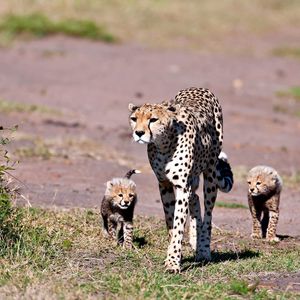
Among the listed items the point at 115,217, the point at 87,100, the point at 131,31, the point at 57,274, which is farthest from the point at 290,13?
A: the point at 57,274

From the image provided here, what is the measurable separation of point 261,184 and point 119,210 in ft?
5.71

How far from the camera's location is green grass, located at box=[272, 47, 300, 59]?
2586cm

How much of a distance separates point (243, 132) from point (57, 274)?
1041 centimetres

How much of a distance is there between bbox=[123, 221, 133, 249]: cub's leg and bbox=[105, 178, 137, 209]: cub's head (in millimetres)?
162

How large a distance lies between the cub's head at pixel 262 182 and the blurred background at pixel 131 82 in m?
0.54

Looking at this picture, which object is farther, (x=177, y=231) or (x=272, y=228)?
(x=272, y=228)

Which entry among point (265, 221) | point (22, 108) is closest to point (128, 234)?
point (265, 221)

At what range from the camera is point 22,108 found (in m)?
16.9

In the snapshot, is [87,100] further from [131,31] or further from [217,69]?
[131,31]

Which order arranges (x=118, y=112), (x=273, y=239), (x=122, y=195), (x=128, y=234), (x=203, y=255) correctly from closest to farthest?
(x=203, y=255) → (x=128, y=234) → (x=122, y=195) → (x=273, y=239) → (x=118, y=112)

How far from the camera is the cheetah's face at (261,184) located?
10422mm

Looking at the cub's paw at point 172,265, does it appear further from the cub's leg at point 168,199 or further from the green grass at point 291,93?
the green grass at point 291,93

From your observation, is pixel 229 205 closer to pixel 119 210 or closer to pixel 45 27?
→ pixel 119 210

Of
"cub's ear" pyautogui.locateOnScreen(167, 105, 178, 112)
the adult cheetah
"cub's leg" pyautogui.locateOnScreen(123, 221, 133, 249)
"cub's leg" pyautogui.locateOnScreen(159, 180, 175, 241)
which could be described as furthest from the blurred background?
"cub's ear" pyautogui.locateOnScreen(167, 105, 178, 112)
